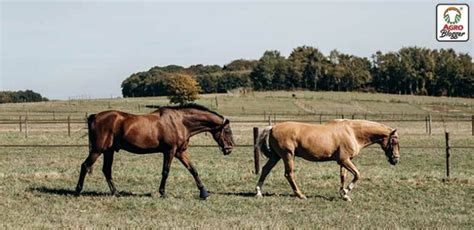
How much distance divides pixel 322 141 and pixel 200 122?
226cm

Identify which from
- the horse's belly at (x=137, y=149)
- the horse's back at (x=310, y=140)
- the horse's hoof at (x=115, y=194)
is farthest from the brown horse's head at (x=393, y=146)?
the horse's hoof at (x=115, y=194)

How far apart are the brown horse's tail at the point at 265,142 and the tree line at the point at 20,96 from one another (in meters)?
107

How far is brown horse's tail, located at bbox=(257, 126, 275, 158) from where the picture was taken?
10.6 m

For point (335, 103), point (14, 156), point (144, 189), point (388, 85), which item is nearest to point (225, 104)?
point (335, 103)

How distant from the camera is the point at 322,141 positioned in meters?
10.5

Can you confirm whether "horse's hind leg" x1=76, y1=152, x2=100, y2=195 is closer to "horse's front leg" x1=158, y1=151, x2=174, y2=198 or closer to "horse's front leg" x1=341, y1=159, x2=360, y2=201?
"horse's front leg" x1=158, y1=151, x2=174, y2=198

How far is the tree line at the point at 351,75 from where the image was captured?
102m

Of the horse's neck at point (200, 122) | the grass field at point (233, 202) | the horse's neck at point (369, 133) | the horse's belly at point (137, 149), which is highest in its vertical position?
the horse's neck at point (200, 122)

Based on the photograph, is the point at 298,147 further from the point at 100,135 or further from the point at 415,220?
the point at 100,135

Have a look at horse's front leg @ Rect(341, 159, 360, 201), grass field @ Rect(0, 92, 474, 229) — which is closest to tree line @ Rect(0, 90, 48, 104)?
grass field @ Rect(0, 92, 474, 229)

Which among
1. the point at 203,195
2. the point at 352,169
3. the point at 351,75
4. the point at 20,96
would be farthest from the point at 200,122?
the point at 20,96

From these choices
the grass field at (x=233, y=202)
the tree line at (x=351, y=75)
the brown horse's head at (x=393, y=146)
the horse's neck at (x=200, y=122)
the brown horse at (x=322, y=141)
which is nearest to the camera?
the grass field at (x=233, y=202)

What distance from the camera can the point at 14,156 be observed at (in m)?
20.5

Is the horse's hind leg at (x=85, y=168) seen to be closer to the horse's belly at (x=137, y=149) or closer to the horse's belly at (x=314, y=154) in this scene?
the horse's belly at (x=137, y=149)
